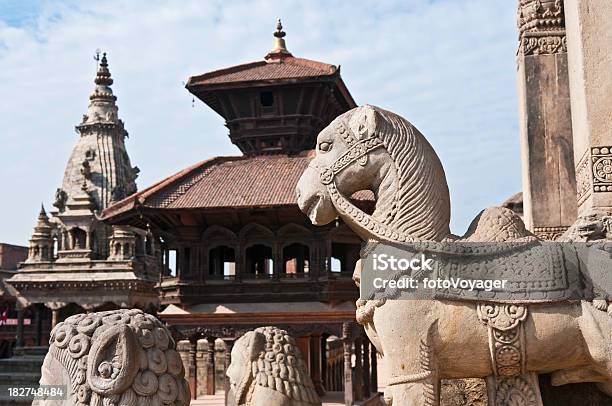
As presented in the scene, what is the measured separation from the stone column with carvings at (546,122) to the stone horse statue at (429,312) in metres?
2.71

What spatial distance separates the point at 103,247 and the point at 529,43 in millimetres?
35329

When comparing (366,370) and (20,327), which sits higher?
(20,327)

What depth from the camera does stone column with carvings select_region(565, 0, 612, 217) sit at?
16.1 feet

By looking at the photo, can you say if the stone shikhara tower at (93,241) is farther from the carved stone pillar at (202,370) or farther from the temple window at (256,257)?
the temple window at (256,257)

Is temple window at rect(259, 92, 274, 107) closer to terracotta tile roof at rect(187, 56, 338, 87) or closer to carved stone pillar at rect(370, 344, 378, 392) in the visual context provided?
terracotta tile roof at rect(187, 56, 338, 87)

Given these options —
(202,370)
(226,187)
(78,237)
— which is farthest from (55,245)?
(226,187)

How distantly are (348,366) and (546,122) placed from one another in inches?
566

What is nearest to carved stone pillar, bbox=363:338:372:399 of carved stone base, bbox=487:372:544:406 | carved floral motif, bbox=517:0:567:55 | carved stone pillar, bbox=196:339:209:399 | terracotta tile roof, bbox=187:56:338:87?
carved stone pillar, bbox=196:339:209:399

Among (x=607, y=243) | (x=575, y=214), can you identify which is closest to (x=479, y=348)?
(x=607, y=243)

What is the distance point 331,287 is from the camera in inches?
821

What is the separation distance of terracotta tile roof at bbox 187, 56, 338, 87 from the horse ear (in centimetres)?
2056

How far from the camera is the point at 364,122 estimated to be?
4.09 meters

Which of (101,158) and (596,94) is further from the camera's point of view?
(101,158)

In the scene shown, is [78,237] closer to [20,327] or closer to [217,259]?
[20,327]
